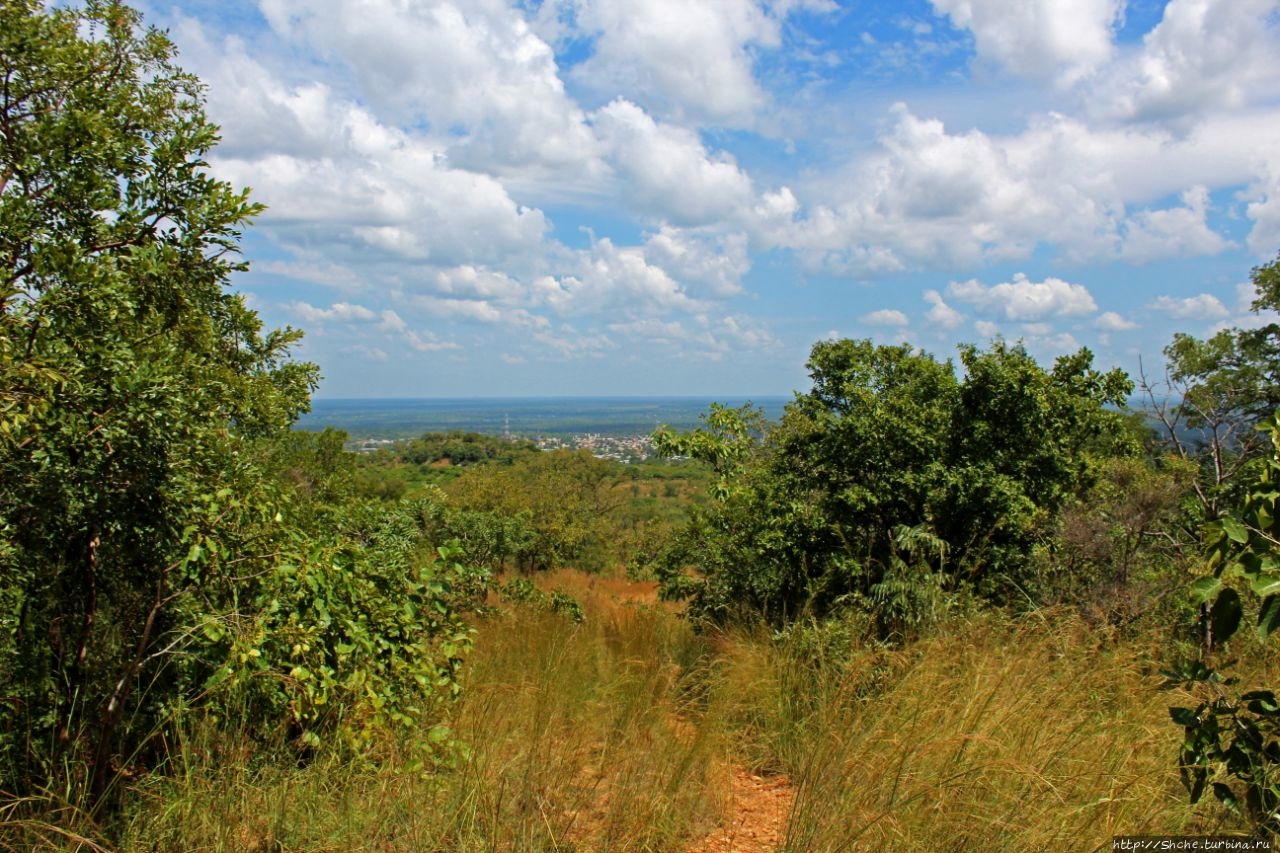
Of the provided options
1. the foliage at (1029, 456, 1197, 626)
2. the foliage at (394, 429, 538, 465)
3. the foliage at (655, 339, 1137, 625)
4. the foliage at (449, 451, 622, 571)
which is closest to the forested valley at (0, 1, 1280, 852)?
the foliage at (1029, 456, 1197, 626)

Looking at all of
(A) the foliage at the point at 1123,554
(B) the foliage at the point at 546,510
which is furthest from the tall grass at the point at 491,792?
(B) the foliage at the point at 546,510

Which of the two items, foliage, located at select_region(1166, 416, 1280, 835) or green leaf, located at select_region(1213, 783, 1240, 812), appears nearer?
foliage, located at select_region(1166, 416, 1280, 835)

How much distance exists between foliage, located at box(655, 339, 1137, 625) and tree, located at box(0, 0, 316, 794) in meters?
4.88

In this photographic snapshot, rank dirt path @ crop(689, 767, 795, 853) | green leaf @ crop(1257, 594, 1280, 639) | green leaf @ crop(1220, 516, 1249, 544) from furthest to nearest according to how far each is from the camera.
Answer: dirt path @ crop(689, 767, 795, 853) < green leaf @ crop(1220, 516, 1249, 544) < green leaf @ crop(1257, 594, 1280, 639)

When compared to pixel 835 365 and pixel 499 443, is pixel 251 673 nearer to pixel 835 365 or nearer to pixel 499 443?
pixel 835 365

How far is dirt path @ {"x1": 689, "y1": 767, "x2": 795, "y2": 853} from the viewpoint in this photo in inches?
136

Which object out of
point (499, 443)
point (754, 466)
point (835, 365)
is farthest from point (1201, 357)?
point (499, 443)

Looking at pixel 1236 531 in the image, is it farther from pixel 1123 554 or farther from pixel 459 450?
pixel 459 450

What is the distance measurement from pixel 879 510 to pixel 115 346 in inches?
250

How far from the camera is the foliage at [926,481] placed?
699cm

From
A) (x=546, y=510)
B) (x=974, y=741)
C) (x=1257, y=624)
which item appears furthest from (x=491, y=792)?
(x=546, y=510)

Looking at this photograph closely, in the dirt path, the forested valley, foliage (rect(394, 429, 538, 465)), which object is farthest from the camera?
foliage (rect(394, 429, 538, 465))

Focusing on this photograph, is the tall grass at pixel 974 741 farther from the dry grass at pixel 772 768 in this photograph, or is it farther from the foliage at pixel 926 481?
the foliage at pixel 926 481

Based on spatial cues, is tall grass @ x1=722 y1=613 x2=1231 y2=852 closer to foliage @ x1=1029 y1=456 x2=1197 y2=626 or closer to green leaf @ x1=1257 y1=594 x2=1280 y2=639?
green leaf @ x1=1257 y1=594 x2=1280 y2=639
